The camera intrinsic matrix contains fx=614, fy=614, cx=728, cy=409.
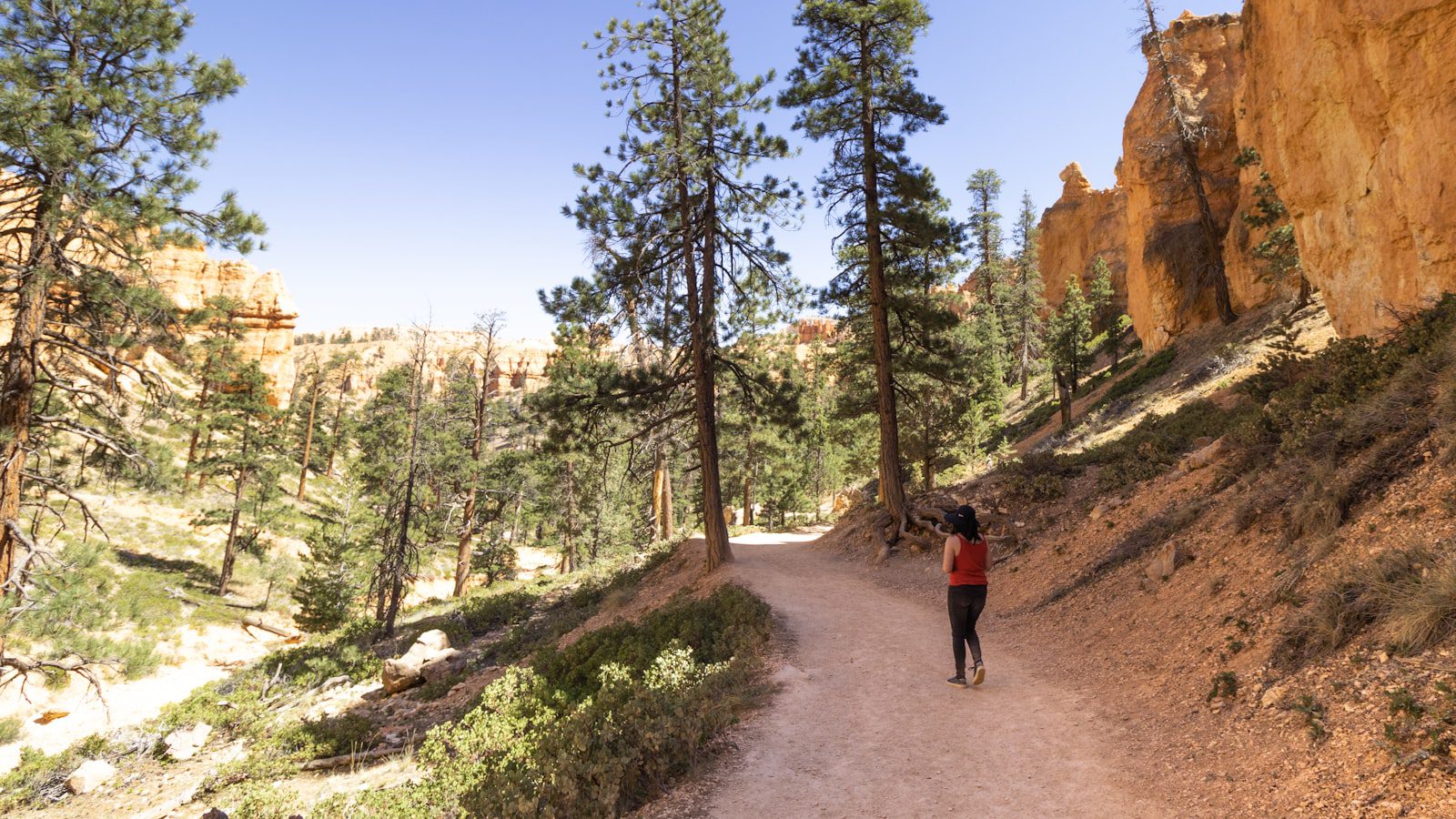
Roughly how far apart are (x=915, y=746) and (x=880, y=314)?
35.4 feet

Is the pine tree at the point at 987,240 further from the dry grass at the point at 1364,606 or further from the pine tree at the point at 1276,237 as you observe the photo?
the dry grass at the point at 1364,606

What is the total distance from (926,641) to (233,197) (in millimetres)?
11654

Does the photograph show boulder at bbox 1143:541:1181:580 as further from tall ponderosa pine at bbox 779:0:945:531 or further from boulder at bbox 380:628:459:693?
boulder at bbox 380:628:459:693

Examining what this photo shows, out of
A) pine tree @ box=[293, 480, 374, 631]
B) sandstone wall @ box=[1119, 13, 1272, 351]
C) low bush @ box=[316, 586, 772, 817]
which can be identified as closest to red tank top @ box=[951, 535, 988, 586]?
low bush @ box=[316, 586, 772, 817]

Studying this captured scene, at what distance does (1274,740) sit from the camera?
4.01 metres

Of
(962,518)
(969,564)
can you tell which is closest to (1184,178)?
(962,518)

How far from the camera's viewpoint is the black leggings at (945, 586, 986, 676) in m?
6.33

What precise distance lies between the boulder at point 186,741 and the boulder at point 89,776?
26.9 inches

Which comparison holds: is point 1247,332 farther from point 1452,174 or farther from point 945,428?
point 1452,174

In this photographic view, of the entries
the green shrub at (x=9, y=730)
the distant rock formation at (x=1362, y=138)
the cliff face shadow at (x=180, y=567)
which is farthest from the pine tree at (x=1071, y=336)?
the cliff face shadow at (x=180, y=567)

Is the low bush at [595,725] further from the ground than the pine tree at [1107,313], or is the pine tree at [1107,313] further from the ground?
the pine tree at [1107,313]

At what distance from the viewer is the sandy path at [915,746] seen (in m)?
4.24

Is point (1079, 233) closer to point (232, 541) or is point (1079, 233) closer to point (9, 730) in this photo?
point (232, 541)

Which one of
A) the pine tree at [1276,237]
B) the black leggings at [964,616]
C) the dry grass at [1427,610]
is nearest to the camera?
the dry grass at [1427,610]
